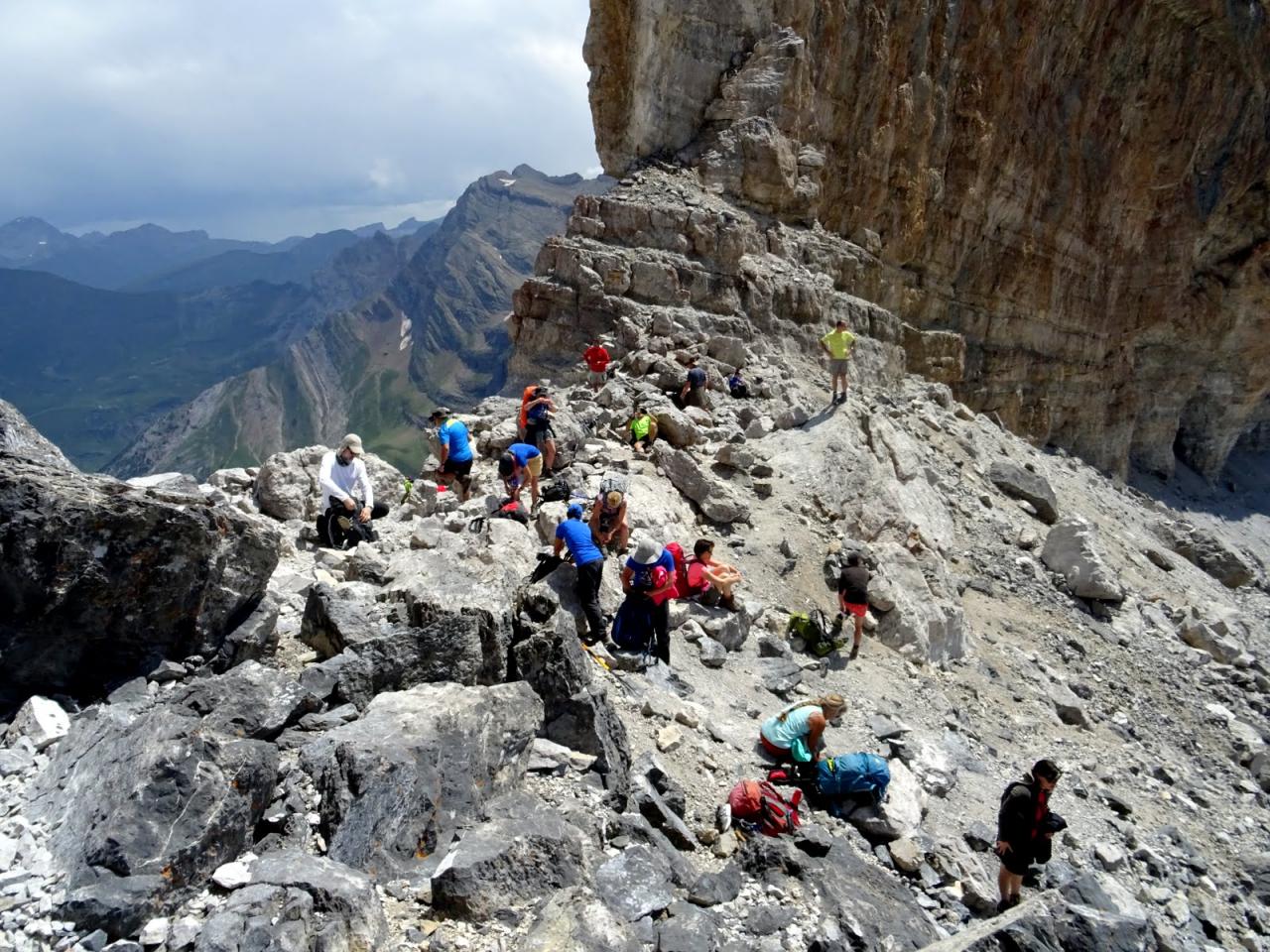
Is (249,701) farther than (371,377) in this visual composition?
No

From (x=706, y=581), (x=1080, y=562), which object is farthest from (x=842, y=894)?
(x=1080, y=562)

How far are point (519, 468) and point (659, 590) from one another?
3423 mm

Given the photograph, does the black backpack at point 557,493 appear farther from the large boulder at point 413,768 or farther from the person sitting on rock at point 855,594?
the large boulder at point 413,768

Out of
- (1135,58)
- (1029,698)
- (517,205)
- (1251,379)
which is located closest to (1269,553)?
(1251,379)

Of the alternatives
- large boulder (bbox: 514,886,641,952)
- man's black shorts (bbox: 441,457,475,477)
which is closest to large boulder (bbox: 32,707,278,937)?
large boulder (bbox: 514,886,641,952)

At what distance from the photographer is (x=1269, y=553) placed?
3909 centimetres

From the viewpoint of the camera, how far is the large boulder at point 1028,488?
69.4ft

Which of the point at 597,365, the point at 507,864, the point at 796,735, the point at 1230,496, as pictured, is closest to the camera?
the point at 507,864

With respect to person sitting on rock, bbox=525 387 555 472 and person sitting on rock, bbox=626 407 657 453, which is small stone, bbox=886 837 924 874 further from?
person sitting on rock, bbox=626 407 657 453

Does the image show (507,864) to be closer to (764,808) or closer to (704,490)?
(764,808)

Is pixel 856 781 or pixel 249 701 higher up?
pixel 249 701

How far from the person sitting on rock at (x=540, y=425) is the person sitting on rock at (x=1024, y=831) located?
766 centimetres

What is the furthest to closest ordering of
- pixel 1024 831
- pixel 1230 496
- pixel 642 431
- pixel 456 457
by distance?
1. pixel 1230 496
2. pixel 642 431
3. pixel 456 457
4. pixel 1024 831

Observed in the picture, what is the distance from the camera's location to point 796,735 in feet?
23.6
